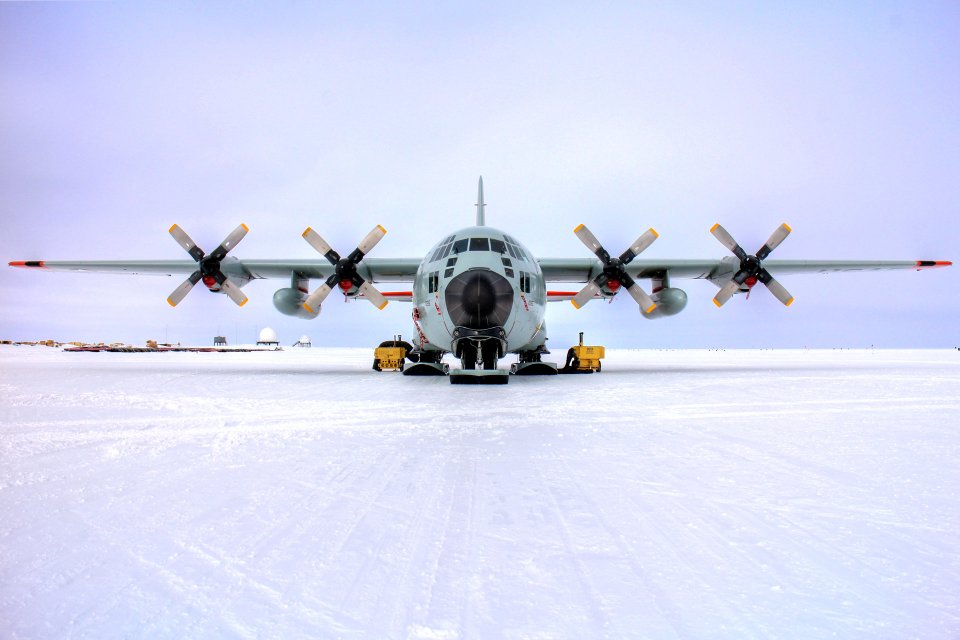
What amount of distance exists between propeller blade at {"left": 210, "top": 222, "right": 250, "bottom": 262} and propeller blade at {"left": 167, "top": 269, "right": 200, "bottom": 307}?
1024 mm

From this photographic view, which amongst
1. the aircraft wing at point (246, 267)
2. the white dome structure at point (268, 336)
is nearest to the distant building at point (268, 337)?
the white dome structure at point (268, 336)

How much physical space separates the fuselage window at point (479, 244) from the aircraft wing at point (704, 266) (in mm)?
6726

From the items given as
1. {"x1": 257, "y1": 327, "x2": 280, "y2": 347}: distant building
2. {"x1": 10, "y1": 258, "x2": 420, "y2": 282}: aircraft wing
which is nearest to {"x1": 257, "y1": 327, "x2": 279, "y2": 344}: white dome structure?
{"x1": 257, "y1": 327, "x2": 280, "y2": 347}: distant building

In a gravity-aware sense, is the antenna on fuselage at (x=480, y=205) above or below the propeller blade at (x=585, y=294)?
above

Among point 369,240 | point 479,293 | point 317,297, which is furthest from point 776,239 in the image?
point 317,297

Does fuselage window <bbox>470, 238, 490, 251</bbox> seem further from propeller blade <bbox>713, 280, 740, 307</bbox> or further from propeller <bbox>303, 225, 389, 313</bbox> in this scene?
propeller blade <bbox>713, 280, 740, 307</bbox>

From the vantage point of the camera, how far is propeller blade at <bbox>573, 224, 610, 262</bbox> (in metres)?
19.7

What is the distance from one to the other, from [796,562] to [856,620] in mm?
535

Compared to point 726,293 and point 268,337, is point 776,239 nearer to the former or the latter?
point 726,293

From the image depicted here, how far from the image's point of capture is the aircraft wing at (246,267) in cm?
2033

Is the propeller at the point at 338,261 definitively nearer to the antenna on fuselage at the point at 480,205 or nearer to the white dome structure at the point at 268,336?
the antenna on fuselage at the point at 480,205

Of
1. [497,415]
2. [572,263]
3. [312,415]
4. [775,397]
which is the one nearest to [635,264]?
[572,263]

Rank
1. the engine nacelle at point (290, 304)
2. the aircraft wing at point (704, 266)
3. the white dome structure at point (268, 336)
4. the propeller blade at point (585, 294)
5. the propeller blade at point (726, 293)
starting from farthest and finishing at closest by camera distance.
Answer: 1. the white dome structure at point (268, 336)
2. the aircraft wing at point (704, 266)
3. the propeller blade at point (726, 293)
4. the engine nacelle at point (290, 304)
5. the propeller blade at point (585, 294)

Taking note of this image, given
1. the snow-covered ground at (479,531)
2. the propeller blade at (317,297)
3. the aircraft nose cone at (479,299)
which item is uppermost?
the propeller blade at (317,297)
